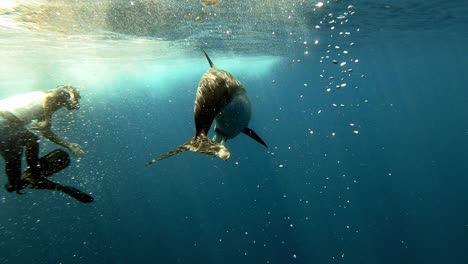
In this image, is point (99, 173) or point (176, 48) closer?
point (176, 48)

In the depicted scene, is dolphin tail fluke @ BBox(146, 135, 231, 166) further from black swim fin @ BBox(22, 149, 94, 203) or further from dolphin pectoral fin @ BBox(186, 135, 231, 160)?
black swim fin @ BBox(22, 149, 94, 203)

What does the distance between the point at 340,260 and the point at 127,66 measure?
3070 centimetres

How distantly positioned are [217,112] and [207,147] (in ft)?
2.81

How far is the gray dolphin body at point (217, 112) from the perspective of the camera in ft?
11.1

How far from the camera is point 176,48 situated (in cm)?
2588

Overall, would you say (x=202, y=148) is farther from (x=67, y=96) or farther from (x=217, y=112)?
(x=67, y=96)

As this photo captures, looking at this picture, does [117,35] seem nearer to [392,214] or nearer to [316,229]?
[316,229]

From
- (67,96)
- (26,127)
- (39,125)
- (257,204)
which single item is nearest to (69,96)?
(67,96)

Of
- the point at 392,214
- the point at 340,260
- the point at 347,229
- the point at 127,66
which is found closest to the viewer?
the point at 340,260

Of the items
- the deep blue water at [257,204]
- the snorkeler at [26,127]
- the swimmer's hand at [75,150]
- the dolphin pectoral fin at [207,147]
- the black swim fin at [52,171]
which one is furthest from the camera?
the deep blue water at [257,204]

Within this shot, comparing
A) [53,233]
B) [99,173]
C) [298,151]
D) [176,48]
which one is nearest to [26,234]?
[53,233]

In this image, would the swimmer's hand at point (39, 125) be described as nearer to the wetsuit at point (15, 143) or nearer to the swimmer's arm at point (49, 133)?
the swimmer's arm at point (49, 133)

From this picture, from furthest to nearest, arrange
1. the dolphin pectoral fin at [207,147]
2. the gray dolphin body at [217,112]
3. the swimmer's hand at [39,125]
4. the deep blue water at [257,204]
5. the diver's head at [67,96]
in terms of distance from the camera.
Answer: the deep blue water at [257,204] < the diver's head at [67,96] < the swimmer's hand at [39,125] < the gray dolphin body at [217,112] < the dolphin pectoral fin at [207,147]

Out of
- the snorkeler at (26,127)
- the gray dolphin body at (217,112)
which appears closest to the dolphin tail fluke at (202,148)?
the gray dolphin body at (217,112)
